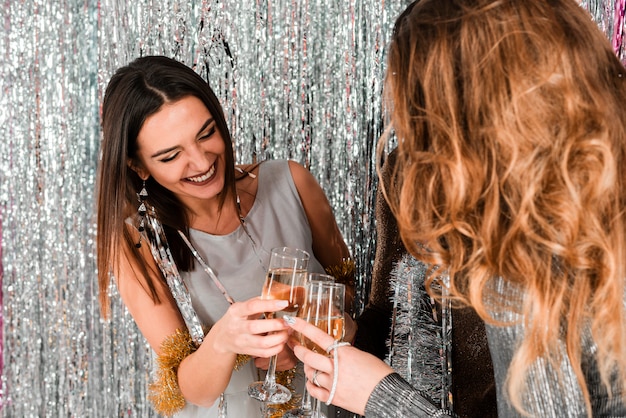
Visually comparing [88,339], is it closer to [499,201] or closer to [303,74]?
[303,74]

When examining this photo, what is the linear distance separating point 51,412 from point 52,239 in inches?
28.2

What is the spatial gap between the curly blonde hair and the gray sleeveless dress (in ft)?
2.78

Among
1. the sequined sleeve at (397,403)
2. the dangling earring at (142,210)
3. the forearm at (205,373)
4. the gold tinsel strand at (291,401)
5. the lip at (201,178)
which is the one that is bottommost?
the gold tinsel strand at (291,401)

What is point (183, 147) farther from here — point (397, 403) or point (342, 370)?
point (397, 403)

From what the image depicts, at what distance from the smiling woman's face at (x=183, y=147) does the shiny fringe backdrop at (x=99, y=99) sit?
96cm

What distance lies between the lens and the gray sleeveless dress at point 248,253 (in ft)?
5.38

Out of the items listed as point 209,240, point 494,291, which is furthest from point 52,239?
point 494,291

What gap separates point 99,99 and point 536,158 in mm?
2048

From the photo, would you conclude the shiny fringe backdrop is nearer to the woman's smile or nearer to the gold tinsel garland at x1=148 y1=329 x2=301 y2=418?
the gold tinsel garland at x1=148 y1=329 x2=301 y2=418

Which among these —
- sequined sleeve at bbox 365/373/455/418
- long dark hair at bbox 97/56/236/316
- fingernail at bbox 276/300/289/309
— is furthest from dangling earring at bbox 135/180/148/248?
sequined sleeve at bbox 365/373/455/418

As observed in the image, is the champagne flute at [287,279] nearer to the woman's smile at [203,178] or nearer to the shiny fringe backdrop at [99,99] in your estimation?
the woman's smile at [203,178]

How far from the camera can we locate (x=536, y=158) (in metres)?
0.87

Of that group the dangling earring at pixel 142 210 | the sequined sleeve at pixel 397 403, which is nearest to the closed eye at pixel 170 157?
the dangling earring at pixel 142 210

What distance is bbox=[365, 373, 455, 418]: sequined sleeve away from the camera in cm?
106
